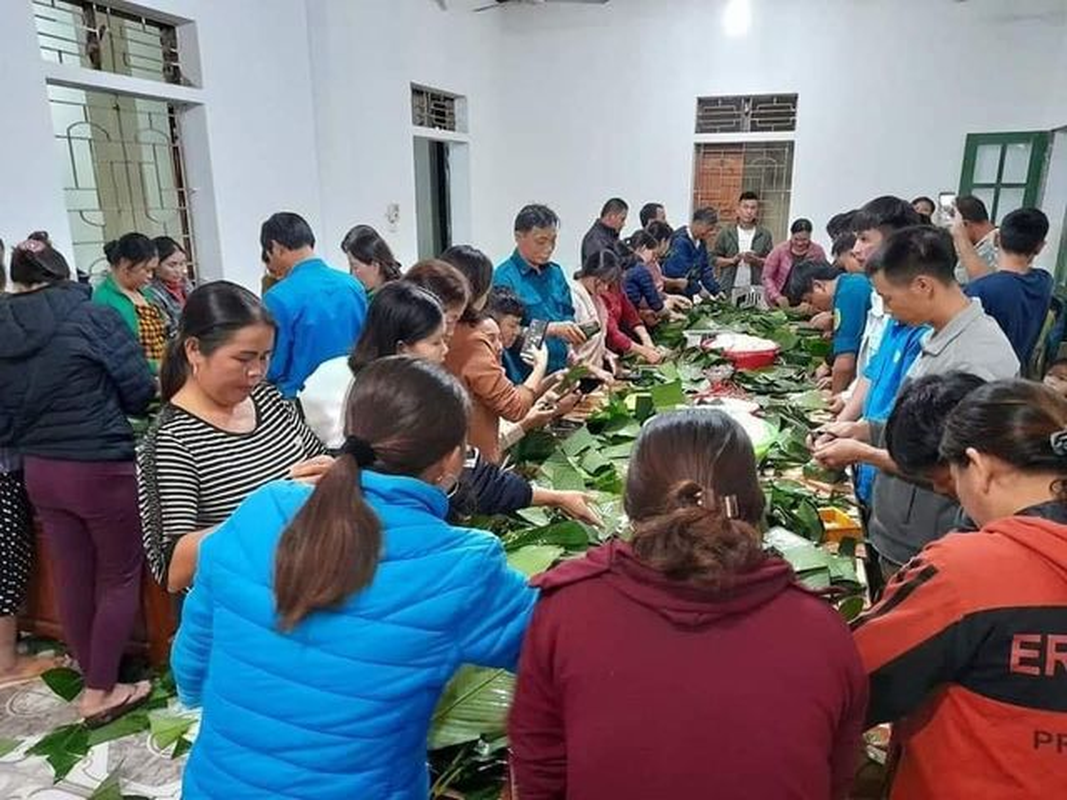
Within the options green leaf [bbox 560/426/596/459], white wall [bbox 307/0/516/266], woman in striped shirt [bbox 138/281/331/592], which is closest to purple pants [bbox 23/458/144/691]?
woman in striped shirt [bbox 138/281/331/592]

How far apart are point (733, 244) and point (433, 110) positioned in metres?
3.28

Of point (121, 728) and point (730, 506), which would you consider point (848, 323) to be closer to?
point (730, 506)

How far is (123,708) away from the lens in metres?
1.94

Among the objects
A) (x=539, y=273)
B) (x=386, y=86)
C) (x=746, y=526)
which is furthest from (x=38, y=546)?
(x=386, y=86)

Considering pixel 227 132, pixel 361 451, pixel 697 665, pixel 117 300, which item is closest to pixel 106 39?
pixel 227 132

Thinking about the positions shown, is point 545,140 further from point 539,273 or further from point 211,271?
point 539,273

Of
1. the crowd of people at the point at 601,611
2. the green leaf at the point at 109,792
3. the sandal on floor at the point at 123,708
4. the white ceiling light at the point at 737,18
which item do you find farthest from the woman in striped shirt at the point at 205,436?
the white ceiling light at the point at 737,18

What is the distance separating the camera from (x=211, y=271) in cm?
459

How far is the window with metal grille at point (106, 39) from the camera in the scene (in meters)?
3.53

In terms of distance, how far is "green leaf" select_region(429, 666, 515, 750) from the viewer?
1.15m

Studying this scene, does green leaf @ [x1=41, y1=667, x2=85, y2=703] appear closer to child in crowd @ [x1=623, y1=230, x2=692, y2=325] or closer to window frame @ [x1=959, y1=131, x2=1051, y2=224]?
child in crowd @ [x1=623, y1=230, x2=692, y2=325]

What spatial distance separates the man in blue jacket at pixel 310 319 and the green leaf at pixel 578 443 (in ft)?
2.63

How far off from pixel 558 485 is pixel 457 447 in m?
0.99

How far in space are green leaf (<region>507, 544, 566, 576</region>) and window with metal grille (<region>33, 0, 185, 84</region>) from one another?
3.53 metres
